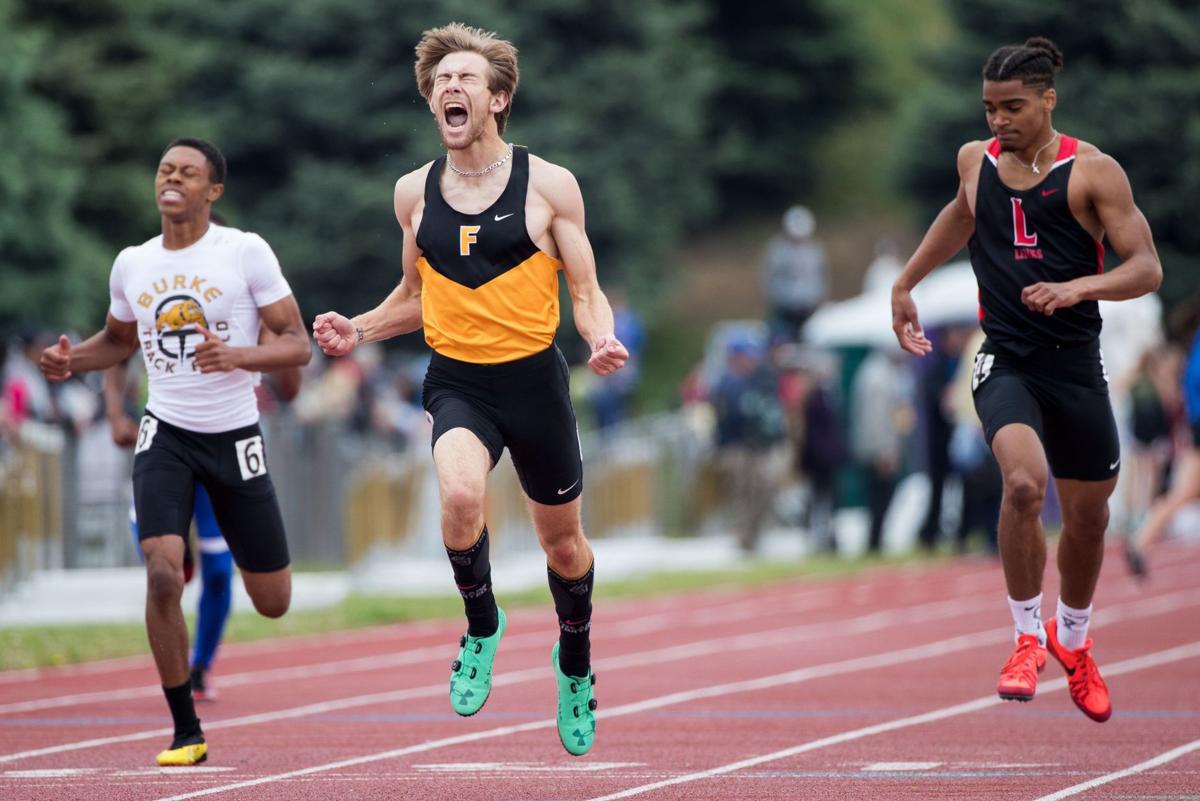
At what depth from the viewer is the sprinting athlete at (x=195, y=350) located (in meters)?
9.56

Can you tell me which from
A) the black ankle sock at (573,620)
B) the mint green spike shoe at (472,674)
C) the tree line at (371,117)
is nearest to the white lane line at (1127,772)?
the black ankle sock at (573,620)

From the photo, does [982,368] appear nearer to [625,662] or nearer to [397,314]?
[397,314]

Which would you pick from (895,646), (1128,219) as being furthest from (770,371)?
(1128,219)

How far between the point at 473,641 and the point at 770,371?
54.5 ft

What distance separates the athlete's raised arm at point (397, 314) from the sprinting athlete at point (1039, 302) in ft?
7.15

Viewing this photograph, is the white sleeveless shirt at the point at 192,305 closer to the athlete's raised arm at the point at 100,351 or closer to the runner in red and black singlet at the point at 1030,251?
the athlete's raised arm at the point at 100,351

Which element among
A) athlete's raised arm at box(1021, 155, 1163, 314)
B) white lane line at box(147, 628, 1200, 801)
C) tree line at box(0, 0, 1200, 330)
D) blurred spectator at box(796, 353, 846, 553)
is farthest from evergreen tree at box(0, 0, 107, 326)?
athlete's raised arm at box(1021, 155, 1163, 314)

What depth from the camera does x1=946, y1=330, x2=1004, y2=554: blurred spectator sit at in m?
22.1

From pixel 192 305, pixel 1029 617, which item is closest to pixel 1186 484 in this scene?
pixel 1029 617

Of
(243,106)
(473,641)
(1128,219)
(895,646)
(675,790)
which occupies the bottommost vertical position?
(895,646)

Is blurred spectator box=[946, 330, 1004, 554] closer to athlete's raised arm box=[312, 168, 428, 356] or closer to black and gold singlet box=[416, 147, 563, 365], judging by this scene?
athlete's raised arm box=[312, 168, 428, 356]

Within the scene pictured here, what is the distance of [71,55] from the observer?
33250 mm

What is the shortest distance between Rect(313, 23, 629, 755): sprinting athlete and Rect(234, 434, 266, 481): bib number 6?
4.66ft

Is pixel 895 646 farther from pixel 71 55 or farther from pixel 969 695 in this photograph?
pixel 71 55
